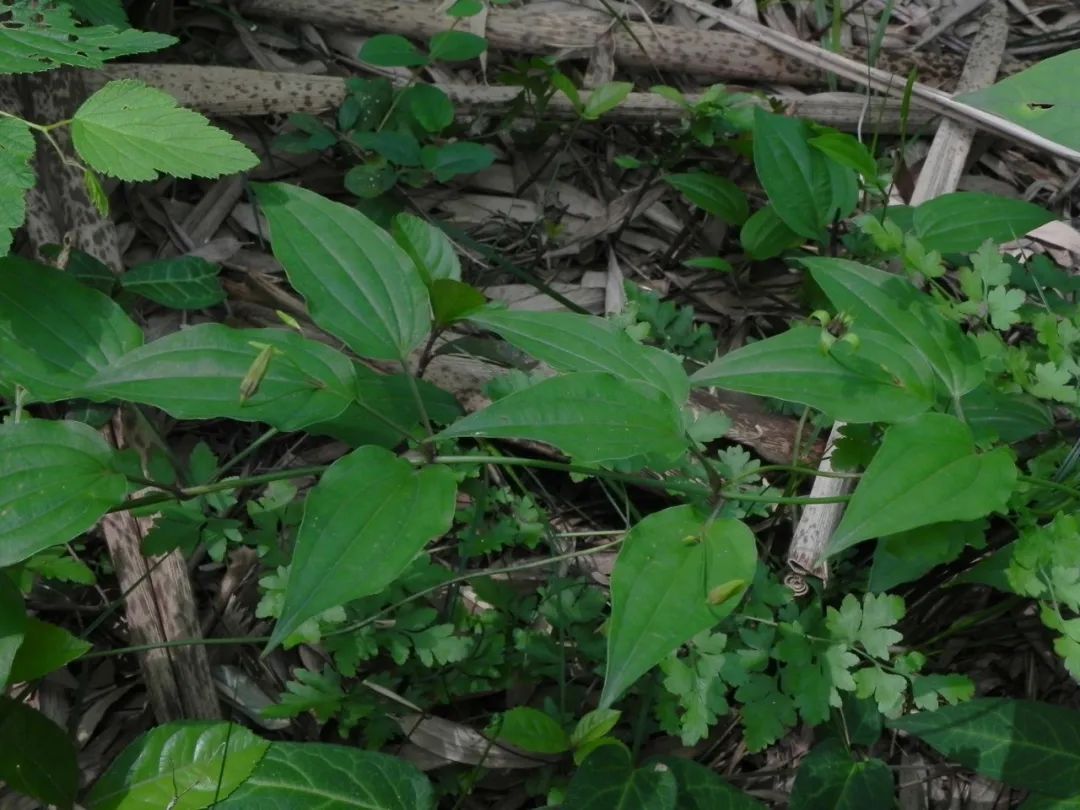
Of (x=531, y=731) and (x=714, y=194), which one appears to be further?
(x=714, y=194)

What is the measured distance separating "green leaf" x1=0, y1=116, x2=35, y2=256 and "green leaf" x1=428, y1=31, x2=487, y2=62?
105 cm

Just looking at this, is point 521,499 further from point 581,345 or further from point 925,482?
point 925,482

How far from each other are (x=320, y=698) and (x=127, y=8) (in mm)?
1562

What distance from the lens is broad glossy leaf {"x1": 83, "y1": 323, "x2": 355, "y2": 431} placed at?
44.5 inches

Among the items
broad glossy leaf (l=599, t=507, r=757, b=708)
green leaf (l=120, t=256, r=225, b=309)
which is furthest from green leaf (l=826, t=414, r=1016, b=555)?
green leaf (l=120, t=256, r=225, b=309)

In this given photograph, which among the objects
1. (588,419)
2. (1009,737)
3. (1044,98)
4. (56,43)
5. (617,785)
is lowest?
(617,785)

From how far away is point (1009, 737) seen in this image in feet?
4.61

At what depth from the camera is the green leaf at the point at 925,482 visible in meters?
1.08

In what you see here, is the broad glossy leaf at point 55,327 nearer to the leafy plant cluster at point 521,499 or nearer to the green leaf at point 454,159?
the leafy plant cluster at point 521,499

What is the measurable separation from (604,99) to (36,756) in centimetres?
168

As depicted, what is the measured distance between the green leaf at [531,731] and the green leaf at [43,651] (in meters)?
0.63

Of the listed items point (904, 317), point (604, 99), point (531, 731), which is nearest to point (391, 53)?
point (604, 99)

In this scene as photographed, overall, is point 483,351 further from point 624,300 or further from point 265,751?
point 265,751

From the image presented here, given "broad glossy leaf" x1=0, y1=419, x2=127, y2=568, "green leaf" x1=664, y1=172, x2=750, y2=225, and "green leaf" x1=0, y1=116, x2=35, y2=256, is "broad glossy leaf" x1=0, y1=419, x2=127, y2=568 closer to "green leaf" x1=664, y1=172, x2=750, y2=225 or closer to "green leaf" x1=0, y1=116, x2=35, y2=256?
"green leaf" x1=0, y1=116, x2=35, y2=256
